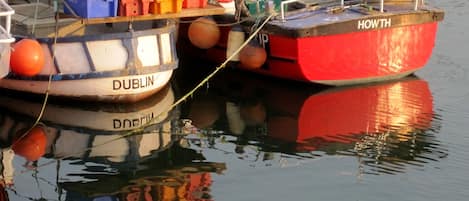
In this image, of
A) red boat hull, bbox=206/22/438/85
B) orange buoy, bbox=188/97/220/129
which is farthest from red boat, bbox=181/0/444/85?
orange buoy, bbox=188/97/220/129

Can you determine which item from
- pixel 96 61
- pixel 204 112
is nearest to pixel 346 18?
pixel 204 112

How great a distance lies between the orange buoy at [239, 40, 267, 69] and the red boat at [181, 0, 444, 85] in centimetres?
11

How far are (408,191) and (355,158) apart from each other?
1.22 m

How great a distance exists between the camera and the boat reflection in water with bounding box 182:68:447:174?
1162 cm

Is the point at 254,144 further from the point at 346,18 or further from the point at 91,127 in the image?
the point at 346,18

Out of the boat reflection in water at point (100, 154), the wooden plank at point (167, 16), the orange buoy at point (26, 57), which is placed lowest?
the boat reflection in water at point (100, 154)

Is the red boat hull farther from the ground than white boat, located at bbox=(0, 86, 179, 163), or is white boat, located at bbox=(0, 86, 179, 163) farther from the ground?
the red boat hull

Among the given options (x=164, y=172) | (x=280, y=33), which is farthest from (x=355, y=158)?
(x=280, y=33)

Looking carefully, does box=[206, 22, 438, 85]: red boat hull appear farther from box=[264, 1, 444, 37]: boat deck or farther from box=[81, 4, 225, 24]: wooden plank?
box=[81, 4, 225, 24]: wooden plank

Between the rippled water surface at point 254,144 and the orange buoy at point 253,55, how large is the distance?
1.36 feet

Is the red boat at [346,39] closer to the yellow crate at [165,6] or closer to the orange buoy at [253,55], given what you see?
the orange buoy at [253,55]

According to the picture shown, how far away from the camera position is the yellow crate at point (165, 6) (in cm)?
1301

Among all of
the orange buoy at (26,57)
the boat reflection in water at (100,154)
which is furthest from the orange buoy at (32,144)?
the orange buoy at (26,57)

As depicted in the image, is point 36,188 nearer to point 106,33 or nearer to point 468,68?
point 106,33
